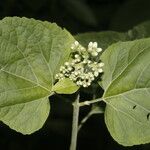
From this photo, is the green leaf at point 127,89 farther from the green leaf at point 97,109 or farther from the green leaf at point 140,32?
the green leaf at point 140,32

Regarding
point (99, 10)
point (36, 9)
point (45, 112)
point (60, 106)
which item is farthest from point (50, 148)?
point (45, 112)

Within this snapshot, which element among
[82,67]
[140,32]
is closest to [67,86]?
[82,67]

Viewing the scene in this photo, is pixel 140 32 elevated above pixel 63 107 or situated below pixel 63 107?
above

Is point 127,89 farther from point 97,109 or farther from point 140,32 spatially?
point 140,32

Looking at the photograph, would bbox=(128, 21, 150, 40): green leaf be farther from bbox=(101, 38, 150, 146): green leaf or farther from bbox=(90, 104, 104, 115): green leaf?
bbox=(101, 38, 150, 146): green leaf

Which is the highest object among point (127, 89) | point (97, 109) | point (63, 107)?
point (127, 89)

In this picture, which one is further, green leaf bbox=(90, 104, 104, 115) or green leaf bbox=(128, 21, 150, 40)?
green leaf bbox=(128, 21, 150, 40)

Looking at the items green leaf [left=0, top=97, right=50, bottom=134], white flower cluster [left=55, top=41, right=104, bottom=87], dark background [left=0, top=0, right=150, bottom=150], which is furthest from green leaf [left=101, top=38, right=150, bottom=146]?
dark background [left=0, top=0, right=150, bottom=150]
